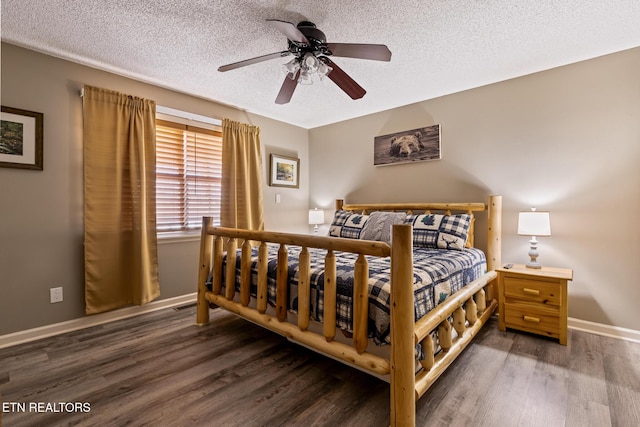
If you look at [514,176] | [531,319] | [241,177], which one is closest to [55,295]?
[241,177]

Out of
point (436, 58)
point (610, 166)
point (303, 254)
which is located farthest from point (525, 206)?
point (303, 254)

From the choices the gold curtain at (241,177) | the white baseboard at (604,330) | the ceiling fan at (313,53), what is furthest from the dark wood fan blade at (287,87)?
the white baseboard at (604,330)

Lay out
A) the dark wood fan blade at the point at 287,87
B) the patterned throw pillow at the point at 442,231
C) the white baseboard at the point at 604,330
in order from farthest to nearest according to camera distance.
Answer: the patterned throw pillow at the point at 442,231
the white baseboard at the point at 604,330
the dark wood fan blade at the point at 287,87

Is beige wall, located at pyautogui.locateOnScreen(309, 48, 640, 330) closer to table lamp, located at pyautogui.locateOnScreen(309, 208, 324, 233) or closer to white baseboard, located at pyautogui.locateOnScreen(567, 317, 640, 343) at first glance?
white baseboard, located at pyautogui.locateOnScreen(567, 317, 640, 343)

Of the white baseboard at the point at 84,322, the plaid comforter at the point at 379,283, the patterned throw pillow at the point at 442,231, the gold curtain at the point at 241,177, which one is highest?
the gold curtain at the point at 241,177

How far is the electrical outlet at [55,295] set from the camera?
102 inches

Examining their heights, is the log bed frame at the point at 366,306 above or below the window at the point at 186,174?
below

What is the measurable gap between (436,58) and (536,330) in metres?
2.36

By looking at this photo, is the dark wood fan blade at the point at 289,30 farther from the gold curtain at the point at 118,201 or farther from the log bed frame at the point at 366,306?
the gold curtain at the point at 118,201

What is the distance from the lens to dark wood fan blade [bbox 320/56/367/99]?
87.0 inches

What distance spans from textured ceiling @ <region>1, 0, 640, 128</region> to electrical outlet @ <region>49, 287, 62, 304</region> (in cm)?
194

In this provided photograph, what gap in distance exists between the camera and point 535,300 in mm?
2510

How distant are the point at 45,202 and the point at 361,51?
2.74 m

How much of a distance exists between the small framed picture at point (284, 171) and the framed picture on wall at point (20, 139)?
236 cm
